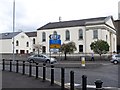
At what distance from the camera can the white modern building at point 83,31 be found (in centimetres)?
6337

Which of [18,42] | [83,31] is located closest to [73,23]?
[83,31]

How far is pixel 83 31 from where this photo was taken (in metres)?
66.1

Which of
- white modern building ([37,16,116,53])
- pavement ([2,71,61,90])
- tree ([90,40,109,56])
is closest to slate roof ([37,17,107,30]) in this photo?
white modern building ([37,16,116,53])

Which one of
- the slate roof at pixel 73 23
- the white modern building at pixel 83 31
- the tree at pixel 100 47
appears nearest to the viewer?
the tree at pixel 100 47

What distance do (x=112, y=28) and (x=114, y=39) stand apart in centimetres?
380

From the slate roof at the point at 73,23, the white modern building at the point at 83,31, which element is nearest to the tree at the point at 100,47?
A: the white modern building at the point at 83,31

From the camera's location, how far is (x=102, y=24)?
62.8 metres

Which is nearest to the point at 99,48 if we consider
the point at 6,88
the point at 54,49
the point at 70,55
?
the point at 70,55

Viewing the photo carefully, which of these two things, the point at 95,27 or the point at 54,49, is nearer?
the point at 54,49

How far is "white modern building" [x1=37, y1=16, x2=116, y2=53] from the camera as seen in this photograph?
63.4 metres

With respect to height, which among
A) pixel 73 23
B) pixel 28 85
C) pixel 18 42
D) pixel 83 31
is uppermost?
pixel 73 23

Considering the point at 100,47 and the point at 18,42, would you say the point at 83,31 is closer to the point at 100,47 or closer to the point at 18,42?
the point at 100,47

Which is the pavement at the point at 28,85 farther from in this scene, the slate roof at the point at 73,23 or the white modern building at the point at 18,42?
the white modern building at the point at 18,42

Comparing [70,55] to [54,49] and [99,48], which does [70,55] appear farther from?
[54,49]
